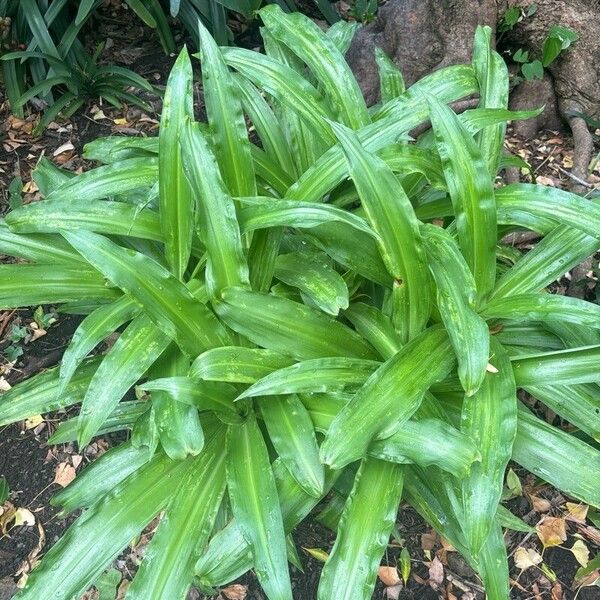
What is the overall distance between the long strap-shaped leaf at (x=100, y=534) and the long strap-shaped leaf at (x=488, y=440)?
601mm

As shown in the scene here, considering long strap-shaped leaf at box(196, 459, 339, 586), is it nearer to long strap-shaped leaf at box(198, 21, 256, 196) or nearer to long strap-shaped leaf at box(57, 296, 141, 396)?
long strap-shaped leaf at box(57, 296, 141, 396)

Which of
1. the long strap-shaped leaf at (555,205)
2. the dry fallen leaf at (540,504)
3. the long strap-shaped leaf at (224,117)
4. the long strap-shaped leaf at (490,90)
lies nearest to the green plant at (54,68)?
the long strap-shaped leaf at (224,117)

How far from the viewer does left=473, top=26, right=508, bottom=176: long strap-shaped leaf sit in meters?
1.59

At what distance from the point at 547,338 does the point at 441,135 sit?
1.97ft

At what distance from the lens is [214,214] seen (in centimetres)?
120

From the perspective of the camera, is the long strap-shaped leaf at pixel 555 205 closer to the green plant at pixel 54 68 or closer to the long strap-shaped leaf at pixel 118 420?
the long strap-shaped leaf at pixel 118 420

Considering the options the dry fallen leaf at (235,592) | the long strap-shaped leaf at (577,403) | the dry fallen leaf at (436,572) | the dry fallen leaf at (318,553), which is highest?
the long strap-shaped leaf at (577,403)

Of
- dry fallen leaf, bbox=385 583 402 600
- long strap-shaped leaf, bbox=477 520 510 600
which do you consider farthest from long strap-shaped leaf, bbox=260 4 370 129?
dry fallen leaf, bbox=385 583 402 600

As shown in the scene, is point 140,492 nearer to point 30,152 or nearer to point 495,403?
point 495,403

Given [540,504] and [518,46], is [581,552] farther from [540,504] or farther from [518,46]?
[518,46]

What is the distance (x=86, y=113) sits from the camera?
2.79 m

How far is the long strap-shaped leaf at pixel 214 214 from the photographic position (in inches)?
47.0

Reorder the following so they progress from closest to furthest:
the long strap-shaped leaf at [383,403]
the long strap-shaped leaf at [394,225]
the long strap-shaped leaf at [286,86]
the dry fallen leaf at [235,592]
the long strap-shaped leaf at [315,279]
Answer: the long strap-shaped leaf at [383,403]
the long strap-shaped leaf at [394,225]
the long strap-shaped leaf at [315,279]
the long strap-shaped leaf at [286,86]
the dry fallen leaf at [235,592]

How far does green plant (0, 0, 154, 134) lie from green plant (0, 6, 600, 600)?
4.63 feet
